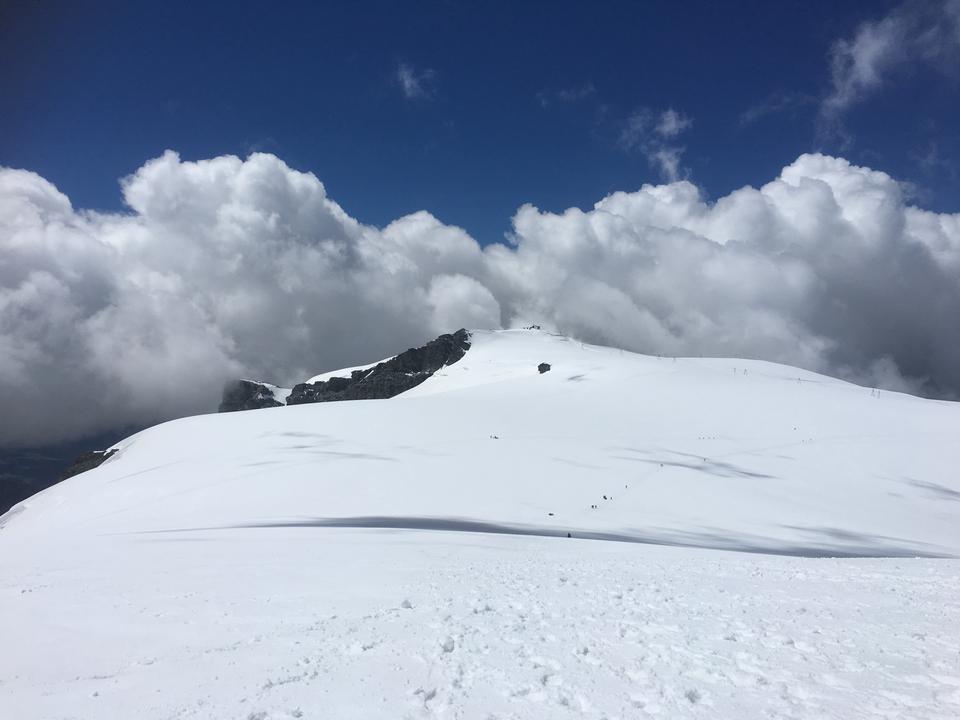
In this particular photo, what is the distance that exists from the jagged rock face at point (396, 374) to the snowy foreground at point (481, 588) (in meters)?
87.7

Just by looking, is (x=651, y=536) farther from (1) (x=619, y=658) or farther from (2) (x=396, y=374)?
(2) (x=396, y=374)

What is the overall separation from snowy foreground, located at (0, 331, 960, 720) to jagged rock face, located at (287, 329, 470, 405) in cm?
8771

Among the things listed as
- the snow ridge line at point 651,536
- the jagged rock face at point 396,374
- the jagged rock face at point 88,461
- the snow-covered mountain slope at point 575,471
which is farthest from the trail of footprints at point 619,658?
the jagged rock face at point 396,374

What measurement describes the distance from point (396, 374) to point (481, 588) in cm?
12344

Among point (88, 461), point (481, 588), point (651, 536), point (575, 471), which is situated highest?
point (575, 471)

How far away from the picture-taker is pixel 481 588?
405 inches

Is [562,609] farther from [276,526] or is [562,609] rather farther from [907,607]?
[276,526]

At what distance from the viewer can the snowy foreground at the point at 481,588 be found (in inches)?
254

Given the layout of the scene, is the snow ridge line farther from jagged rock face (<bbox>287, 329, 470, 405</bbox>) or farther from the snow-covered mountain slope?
jagged rock face (<bbox>287, 329, 470, 405</bbox>)

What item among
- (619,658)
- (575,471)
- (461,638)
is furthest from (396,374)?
(619,658)

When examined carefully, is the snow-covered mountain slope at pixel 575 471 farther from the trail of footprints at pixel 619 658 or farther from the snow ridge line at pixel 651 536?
the trail of footprints at pixel 619 658

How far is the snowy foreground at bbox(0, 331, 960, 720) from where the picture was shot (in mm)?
6461

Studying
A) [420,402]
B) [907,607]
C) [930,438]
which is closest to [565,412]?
[420,402]

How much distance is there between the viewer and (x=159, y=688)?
6355 mm
